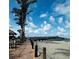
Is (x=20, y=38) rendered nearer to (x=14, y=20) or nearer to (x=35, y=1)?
(x=14, y=20)

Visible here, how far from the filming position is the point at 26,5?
2371 mm

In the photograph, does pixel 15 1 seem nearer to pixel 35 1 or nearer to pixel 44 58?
pixel 35 1

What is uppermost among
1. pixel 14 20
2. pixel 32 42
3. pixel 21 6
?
pixel 21 6

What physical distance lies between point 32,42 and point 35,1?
44 centimetres

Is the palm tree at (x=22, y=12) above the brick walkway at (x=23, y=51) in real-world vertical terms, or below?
above

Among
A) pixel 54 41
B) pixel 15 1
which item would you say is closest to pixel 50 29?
pixel 54 41

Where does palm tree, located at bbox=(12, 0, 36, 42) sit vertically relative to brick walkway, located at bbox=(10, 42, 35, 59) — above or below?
above

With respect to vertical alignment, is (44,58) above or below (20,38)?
below

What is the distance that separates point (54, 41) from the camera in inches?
93.3

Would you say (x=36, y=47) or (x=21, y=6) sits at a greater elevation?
(x=21, y=6)

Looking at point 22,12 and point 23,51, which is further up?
point 22,12

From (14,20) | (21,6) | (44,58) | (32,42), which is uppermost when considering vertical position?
(21,6)
